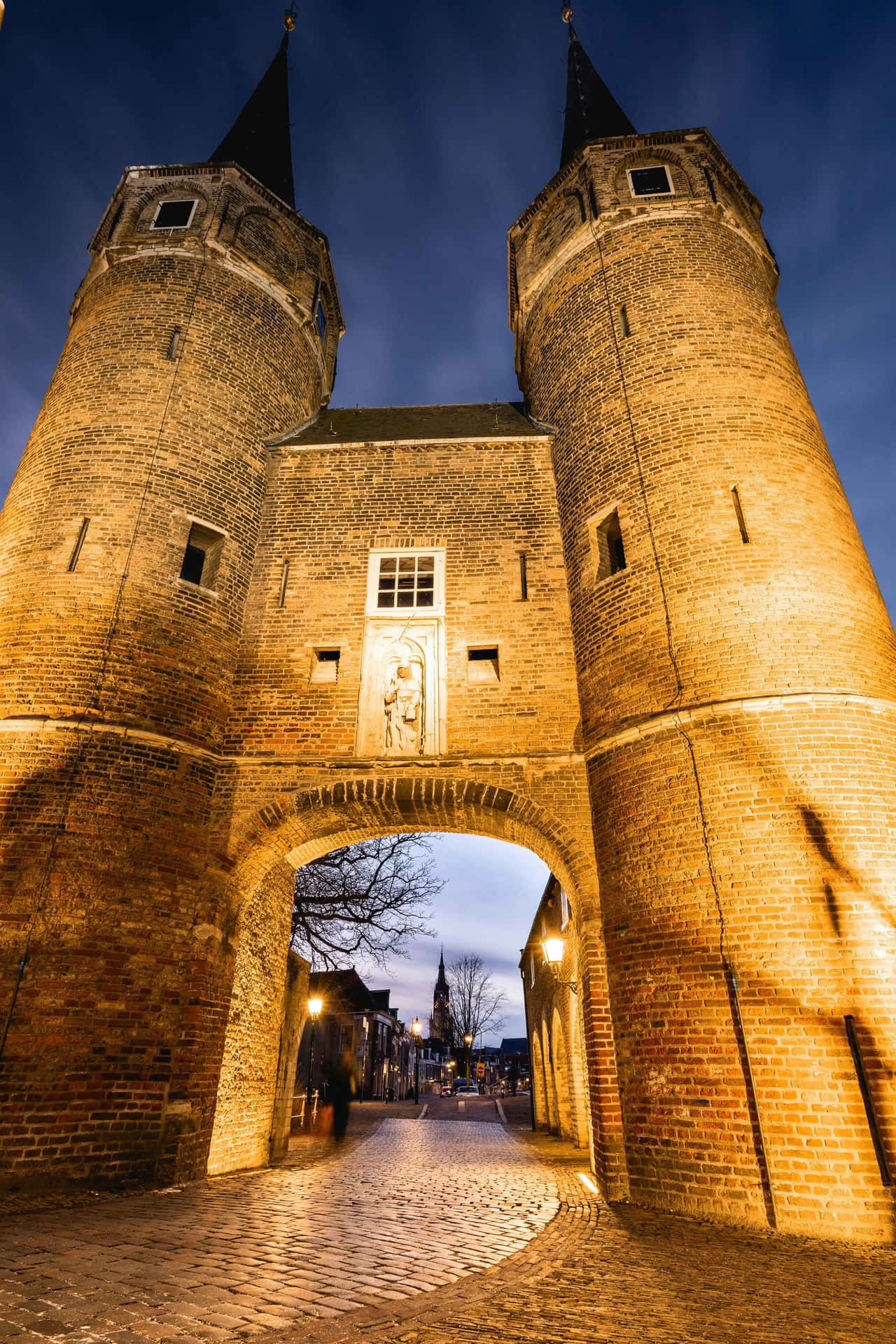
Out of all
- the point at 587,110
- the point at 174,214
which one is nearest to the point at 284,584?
the point at 174,214

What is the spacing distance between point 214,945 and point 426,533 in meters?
6.48

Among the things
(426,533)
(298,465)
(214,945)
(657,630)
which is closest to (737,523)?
(657,630)

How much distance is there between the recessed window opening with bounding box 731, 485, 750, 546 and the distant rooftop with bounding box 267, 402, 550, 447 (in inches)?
151

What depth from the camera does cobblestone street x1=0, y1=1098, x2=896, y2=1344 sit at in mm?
3334

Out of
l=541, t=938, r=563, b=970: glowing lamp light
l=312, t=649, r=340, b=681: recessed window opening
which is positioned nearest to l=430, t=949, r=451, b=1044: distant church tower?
l=541, t=938, r=563, b=970: glowing lamp light

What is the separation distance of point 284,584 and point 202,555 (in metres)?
1.32

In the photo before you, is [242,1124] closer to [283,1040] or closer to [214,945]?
[283,1040]

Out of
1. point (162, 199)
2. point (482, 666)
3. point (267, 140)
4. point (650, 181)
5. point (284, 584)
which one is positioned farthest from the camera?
point (267, 140)

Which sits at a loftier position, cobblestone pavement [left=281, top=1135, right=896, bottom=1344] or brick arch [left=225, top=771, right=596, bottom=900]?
brick arch [left=225, top=771, right=596, bottom=900]

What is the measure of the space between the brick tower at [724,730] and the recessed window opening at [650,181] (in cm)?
67

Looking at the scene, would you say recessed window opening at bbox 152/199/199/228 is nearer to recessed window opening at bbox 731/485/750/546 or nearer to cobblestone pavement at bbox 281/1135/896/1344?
recessed window opening at bbox 731/485/750/546

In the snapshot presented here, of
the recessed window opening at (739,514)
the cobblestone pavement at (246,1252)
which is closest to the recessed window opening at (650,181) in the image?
the recessed window opening at (739,514)

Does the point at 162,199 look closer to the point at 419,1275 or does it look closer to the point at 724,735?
the point at 724,735

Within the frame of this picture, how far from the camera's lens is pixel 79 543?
30.5ft
